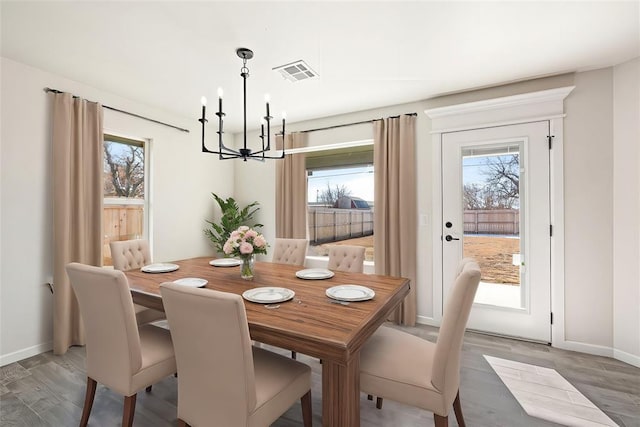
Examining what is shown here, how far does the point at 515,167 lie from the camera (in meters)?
2.91

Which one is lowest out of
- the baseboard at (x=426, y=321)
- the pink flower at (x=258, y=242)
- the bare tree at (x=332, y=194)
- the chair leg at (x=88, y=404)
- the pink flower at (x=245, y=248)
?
the baseboard at (x=426, y=321)

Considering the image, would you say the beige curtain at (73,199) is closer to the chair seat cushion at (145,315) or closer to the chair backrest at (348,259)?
the chair seat cushion at (145,315)

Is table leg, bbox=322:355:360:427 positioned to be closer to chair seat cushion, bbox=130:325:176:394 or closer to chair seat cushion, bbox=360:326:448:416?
chair seat cushion, bbox=360:326:448:416

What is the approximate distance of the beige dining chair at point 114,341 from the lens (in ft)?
4.70

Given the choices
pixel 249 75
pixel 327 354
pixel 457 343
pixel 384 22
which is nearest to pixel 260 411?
pixel 327 354

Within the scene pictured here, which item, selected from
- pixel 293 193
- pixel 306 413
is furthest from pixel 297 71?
pixel 306 413

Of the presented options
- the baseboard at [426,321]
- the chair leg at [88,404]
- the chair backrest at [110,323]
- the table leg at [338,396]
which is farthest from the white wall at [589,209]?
the chair leg at [88,404]

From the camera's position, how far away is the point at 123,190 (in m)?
3.39

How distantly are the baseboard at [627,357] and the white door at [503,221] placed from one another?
47 centimetres

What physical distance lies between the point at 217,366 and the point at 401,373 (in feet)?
2.90

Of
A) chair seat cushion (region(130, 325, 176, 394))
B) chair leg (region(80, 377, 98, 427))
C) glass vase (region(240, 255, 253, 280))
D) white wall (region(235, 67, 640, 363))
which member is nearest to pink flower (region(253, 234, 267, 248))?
glass vase (region(240, 255, 253, 280))

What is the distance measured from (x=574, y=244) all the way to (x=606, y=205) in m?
0.42

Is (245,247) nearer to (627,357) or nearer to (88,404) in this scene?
(88,404)

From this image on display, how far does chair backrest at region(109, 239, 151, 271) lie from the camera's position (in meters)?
2.57
